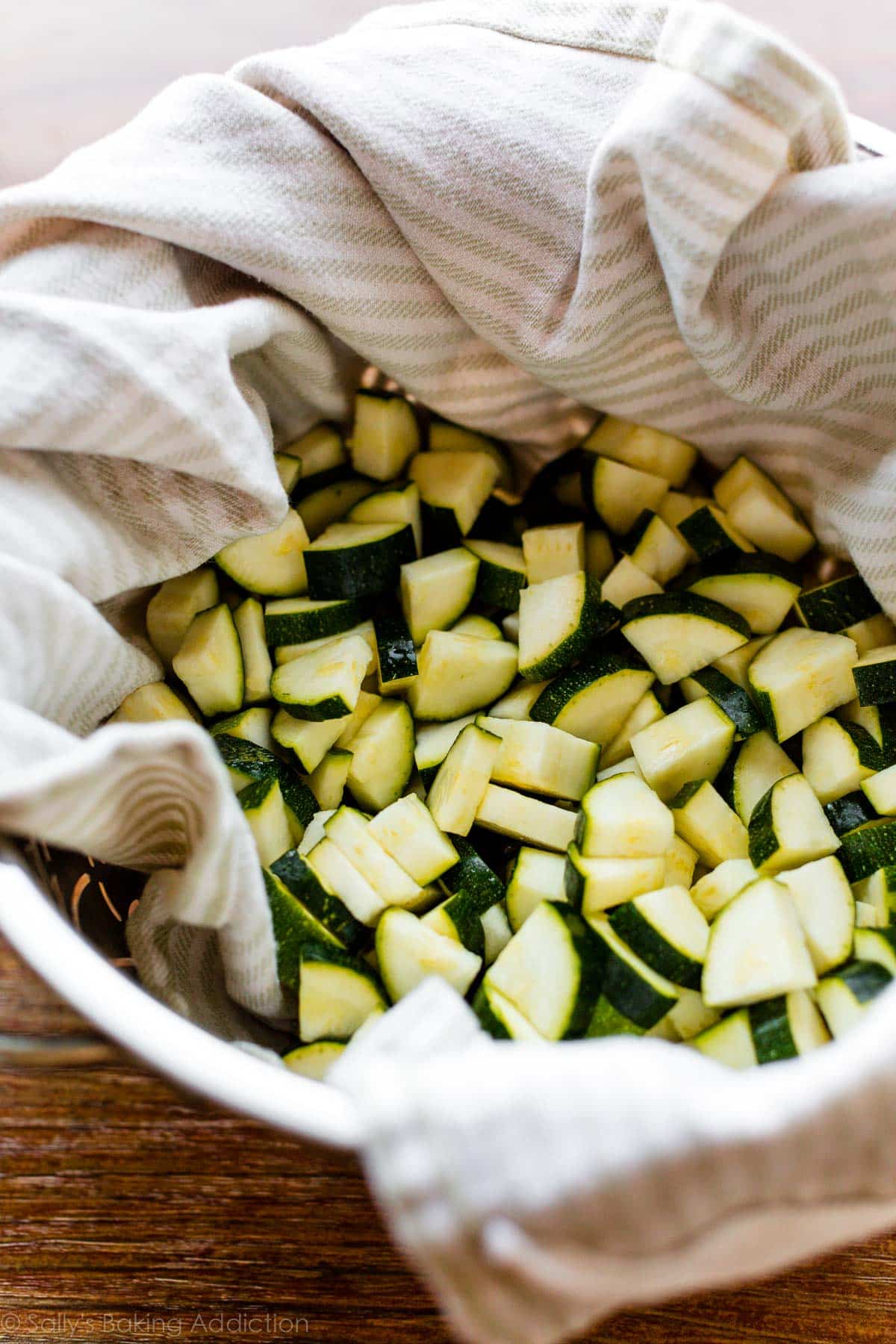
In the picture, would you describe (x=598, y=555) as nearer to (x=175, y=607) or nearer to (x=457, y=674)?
(x=457, y=674)

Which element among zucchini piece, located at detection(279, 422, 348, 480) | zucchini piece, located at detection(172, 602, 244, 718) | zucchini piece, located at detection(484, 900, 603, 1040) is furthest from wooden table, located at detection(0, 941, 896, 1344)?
zucchini piece, located at detection(279, 422, 348, 480)

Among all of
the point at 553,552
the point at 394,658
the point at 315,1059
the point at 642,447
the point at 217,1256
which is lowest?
the point at 217,1256

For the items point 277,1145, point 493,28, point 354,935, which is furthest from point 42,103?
point 277,1145

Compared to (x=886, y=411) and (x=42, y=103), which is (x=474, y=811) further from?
(x=42, y=103)

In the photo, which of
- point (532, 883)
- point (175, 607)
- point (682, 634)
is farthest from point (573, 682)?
point (175, 607)

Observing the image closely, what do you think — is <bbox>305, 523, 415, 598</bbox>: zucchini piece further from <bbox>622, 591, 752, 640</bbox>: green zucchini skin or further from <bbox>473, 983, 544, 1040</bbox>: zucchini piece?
<bbox>473, 983, 544, 1040</bbox>: zucchini piece

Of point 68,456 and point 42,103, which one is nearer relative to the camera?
point 68,456

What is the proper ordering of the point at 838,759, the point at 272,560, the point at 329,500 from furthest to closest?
the point at 329,500
the point at 272,560
the point at 838,759
